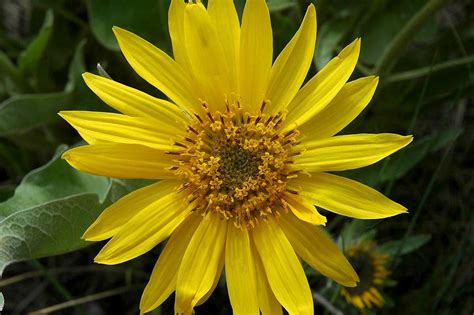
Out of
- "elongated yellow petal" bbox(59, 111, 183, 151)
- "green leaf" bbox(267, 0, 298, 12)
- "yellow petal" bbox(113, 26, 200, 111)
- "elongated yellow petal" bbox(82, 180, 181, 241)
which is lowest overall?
"elongated yellow petal" bbox(82, 180, 181, 241)

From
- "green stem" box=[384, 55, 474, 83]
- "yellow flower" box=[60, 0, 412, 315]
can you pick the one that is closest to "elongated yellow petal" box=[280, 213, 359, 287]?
"yellow flower" box=[60, 0, 412, 315]

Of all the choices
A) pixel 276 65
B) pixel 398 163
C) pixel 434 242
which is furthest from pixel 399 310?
pixel 276 65

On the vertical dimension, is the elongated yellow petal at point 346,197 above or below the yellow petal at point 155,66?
below

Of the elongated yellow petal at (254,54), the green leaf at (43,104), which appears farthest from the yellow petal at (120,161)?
the green leaf at (43,104)

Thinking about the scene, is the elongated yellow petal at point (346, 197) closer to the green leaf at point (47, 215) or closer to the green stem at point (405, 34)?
the green leaf at point (47, 215)

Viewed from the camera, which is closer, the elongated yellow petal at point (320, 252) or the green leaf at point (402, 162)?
the elongated yellow petal at point (320, 252)

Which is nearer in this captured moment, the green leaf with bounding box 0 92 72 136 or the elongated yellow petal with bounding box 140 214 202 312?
the elongated yellow petal with bounding box 140 214 202 312

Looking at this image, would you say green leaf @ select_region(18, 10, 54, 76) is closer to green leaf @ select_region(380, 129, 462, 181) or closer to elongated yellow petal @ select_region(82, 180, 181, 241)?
elongated yellow petal @ select_region(82, 180, 181, 241)
